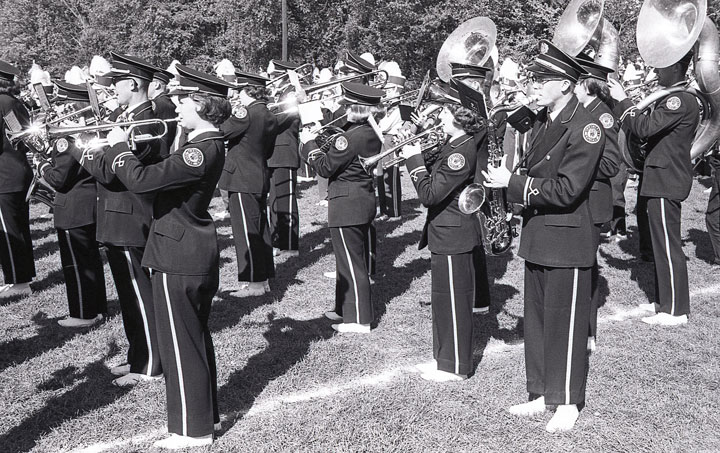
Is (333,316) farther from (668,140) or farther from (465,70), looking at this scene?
(668,140)

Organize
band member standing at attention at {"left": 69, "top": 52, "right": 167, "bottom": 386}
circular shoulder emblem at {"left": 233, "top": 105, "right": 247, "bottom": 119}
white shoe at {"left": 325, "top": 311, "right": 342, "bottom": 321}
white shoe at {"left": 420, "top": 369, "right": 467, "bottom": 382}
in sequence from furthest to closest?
circular shoulder emblem at {"left": 233, "top": 105, "right": 247, "bottom": 119} < white shoe at {"left": 325, "top": 311, "right": 342, "bottom": 321} < white shoe at {"left": 420, "top": 369, "right": 467, "bottom": 382} < band member standing at attention at {"left": 69, "top": 52, "right": 167, "bottom": 386}

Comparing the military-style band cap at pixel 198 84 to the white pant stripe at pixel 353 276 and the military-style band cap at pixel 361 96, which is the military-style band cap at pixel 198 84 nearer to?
the military-style band cap at pixel 361 96

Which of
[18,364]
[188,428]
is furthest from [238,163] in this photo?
[188,428]

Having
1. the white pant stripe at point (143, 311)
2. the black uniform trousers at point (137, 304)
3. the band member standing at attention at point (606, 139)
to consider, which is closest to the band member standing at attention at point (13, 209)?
the black uniform trousers at point (137, 304)

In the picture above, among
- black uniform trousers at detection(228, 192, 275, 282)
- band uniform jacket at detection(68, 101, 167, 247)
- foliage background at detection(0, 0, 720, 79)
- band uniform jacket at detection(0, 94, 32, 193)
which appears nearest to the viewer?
band uniform jacket at detection(68, 101, 167, 247)

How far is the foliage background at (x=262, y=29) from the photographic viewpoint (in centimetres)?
2186

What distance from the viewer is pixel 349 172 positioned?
6.28 m

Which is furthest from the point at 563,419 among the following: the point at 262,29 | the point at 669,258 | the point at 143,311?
the point at 262,29

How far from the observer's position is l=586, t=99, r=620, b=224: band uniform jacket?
539 centimetres

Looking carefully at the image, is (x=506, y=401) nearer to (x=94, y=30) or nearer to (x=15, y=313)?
(x=15, y=313)

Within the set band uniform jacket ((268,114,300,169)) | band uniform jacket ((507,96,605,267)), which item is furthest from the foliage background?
band uniform jacket ((507,96,605,267))

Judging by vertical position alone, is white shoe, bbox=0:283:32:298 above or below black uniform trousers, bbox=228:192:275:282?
below

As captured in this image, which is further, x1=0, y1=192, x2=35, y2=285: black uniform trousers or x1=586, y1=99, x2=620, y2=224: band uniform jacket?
x1=0, y1=192, x2=35, y2=285: black uniform trousers

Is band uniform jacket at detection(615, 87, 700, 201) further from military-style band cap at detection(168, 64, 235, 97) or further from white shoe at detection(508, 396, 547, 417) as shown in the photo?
military-style band cap at detection(168, 64, 235, 97)
